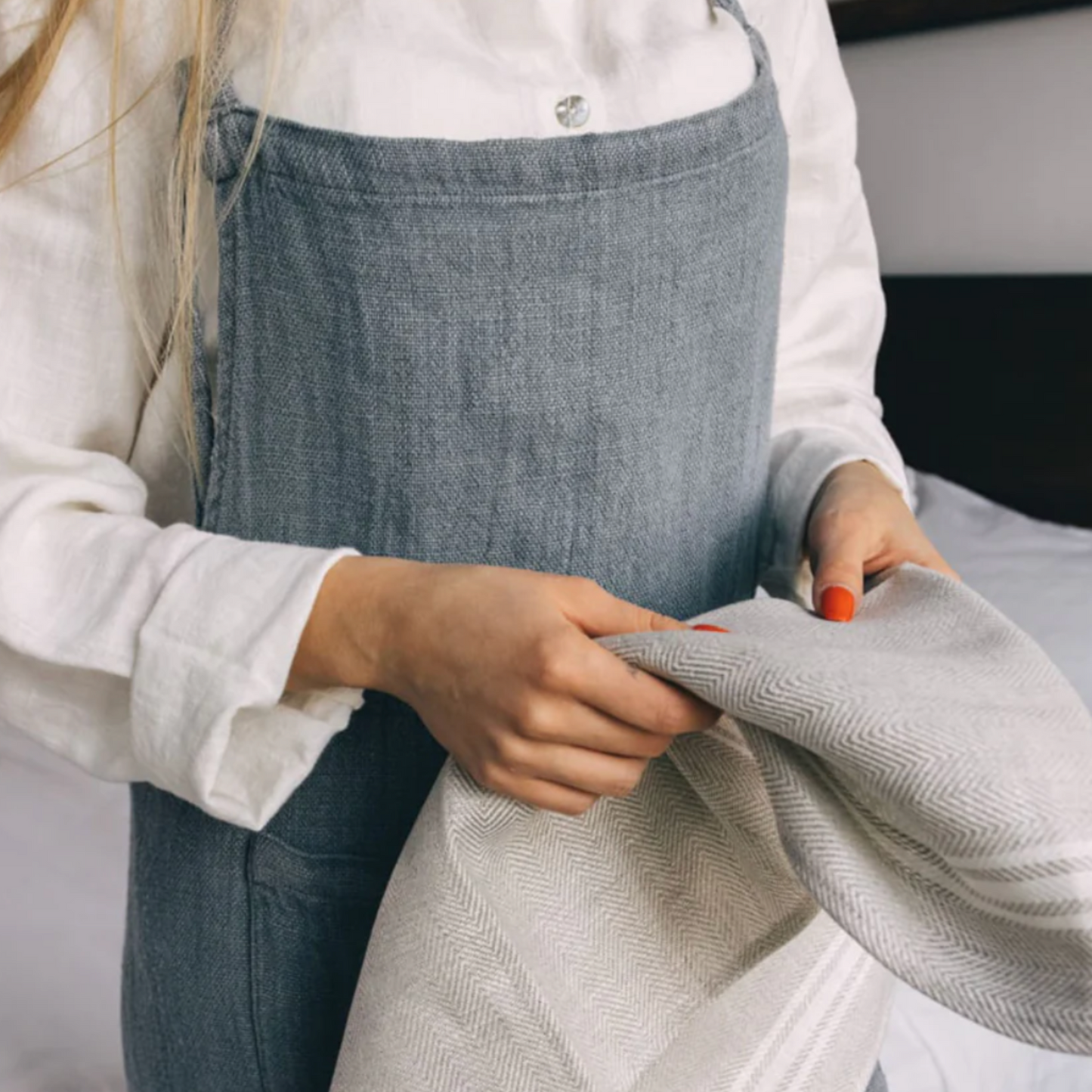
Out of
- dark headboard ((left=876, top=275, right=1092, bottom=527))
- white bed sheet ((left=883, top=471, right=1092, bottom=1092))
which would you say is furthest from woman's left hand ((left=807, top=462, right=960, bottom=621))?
dark headboard ((left=876, top=275, right=1092, bottom=527))

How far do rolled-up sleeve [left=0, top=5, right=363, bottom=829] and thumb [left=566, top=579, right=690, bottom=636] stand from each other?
0.09 metres

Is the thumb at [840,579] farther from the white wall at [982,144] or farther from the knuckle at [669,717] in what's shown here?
the white wall at [982,144]

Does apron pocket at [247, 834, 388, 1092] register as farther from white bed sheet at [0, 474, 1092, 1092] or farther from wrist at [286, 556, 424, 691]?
white bed sheet at [0, 474, 1092, 1092]

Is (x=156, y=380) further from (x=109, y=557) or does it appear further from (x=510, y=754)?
(x=510, y=754)

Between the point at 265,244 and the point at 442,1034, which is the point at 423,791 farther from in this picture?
the point at 265,244

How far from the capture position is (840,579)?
52 cm

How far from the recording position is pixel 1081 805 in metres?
0.37

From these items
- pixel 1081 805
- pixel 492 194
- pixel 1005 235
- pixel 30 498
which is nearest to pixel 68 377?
pixel 30 498

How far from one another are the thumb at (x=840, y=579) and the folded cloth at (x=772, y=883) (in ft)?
0.04

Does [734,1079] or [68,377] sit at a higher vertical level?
[68,377]

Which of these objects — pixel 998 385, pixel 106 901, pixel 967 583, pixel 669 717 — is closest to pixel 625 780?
pixel 669 717

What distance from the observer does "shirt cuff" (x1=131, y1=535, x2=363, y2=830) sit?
1.49 ft

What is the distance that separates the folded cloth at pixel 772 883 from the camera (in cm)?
37

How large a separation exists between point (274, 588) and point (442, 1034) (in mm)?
172
